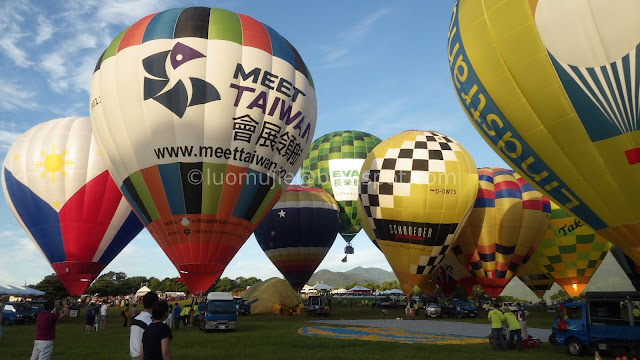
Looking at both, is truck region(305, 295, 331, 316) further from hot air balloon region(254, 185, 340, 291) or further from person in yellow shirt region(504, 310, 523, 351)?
person in yellow shirt region(504, 310, 523, 351)

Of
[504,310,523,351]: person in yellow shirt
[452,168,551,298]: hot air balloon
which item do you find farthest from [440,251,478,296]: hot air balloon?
[504,310,523,351]: person in yellow shirt

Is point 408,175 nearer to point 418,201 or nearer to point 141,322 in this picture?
point 418,201

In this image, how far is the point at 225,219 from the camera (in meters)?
17.2

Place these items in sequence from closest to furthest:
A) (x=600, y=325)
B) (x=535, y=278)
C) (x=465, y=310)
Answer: (x=600, y=325) → (x=465, y=310) → (x=535, y=278)

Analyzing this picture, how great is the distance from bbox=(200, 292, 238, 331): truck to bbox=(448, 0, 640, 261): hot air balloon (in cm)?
1234

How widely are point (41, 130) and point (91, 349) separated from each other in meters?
17.2

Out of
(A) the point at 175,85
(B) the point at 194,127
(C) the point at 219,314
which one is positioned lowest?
(C) the point at 219,314

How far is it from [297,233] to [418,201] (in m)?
11.4

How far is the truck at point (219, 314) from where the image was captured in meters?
18.5

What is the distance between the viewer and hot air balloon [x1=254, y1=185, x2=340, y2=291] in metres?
32.2

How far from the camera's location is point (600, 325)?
12070 mm

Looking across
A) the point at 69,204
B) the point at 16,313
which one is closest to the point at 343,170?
the point at 69,204

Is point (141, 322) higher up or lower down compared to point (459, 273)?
lower down

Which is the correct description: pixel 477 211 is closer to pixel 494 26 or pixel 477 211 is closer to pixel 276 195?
pixel 276 195
